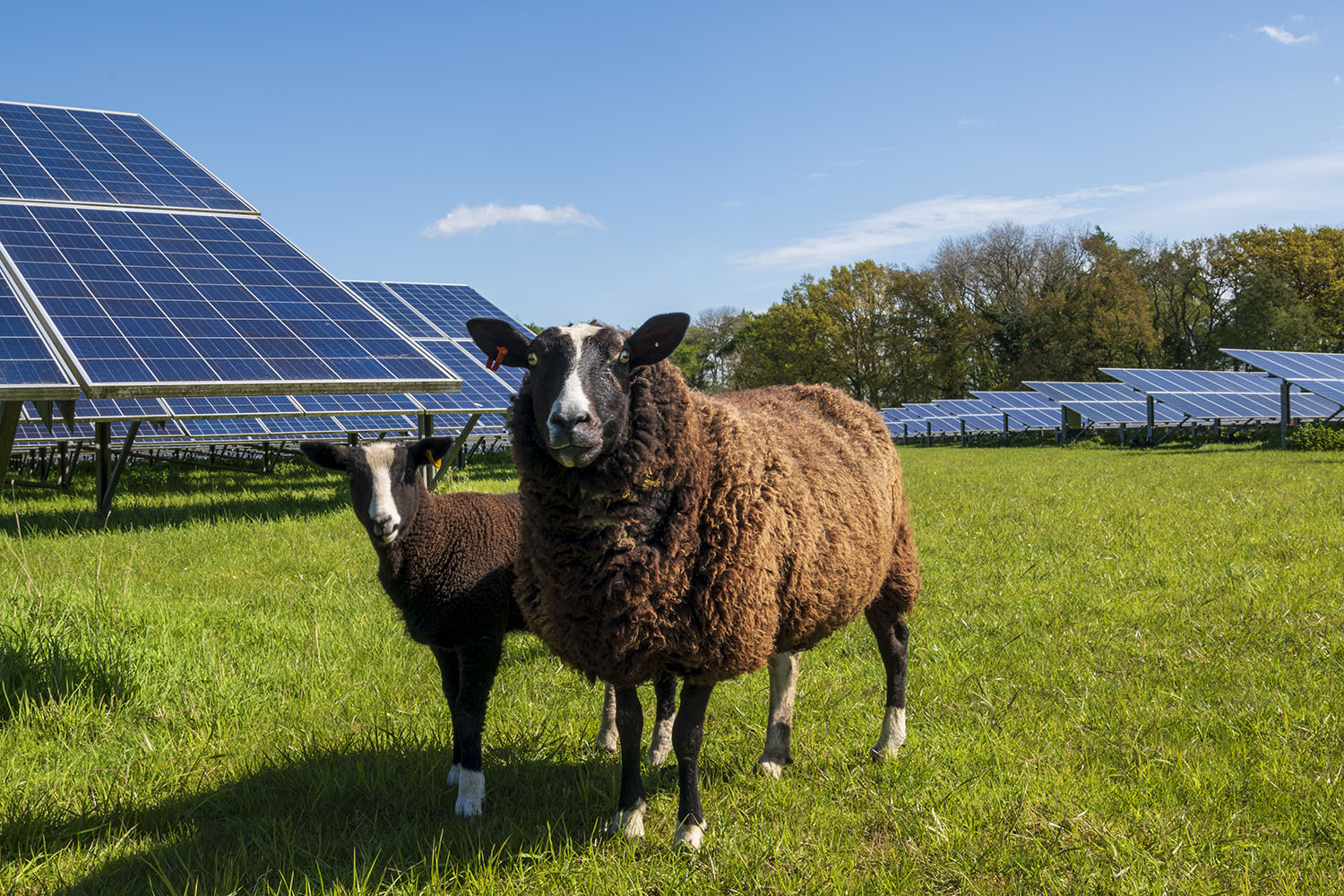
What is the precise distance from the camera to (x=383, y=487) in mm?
4059

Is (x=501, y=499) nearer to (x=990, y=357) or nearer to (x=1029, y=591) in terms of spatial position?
(x=1029, y=591)

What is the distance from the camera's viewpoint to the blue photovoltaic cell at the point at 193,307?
9508 mm

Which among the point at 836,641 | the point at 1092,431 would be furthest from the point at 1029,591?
the point at 1092,431

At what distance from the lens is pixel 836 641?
6016 millimetres

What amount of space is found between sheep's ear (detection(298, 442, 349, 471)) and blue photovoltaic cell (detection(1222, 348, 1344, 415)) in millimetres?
26999

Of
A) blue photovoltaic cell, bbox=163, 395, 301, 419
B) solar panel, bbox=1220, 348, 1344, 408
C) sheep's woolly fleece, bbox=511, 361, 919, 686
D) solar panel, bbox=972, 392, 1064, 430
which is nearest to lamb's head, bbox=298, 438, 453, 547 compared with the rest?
sheep's woolly fleece, bbox=511, 361, 919, 686

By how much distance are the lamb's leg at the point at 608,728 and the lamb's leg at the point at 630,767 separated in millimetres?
960

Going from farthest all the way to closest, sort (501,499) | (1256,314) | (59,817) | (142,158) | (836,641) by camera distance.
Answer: (1256,314) < (142,158) < (836,641) < (501,499) < (59,817)

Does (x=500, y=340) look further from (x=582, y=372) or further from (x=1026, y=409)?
(x=1026, y=409)

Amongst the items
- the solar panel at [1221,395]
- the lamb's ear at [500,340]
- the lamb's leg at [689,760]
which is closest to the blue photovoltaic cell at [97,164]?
the lamb's ear at [500,340]

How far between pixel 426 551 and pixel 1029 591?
482 centimetres

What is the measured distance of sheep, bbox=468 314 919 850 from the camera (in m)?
3.02

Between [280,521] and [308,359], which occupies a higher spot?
[308,359]

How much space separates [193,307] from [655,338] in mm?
9911
